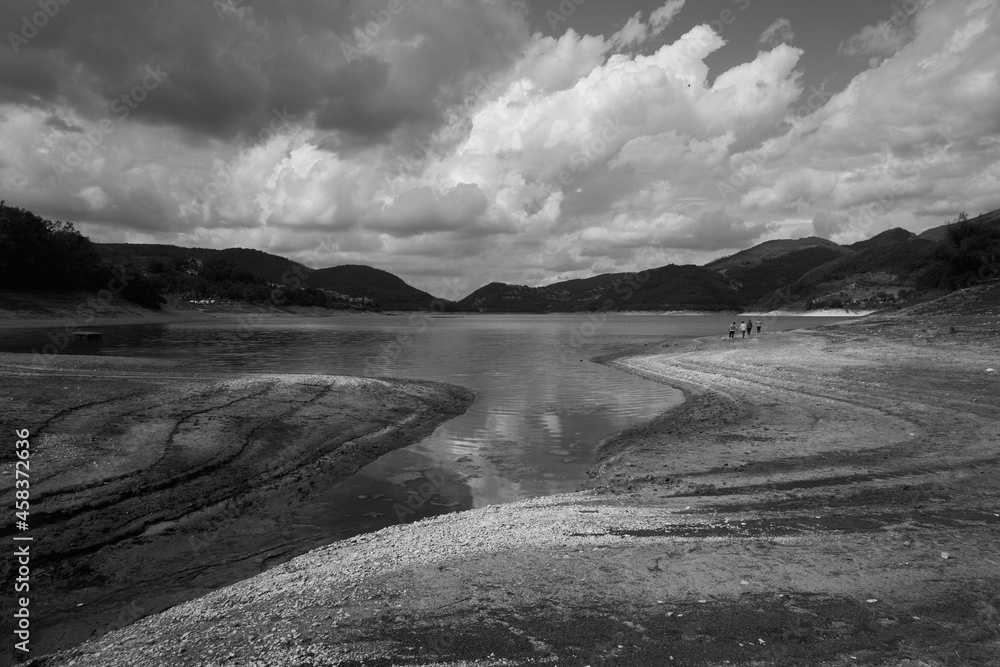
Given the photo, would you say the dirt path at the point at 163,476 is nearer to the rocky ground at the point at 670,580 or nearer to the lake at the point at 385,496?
the lake at the point at 385,496

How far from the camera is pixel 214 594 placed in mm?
7418

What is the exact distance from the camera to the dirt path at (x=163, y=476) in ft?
26.7

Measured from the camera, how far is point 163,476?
11961 millimetres

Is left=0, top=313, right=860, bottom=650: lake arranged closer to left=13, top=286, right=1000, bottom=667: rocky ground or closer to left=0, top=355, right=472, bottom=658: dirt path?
left=0, top=355, right=472, bottom=658: dirt path

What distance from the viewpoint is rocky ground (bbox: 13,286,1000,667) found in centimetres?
550

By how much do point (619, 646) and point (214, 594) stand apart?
18.0 feet

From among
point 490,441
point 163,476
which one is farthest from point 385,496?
point 490,441

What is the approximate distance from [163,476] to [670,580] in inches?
428

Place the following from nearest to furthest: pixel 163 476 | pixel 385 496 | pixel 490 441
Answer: pixel 163 476 → pixel 385 496 → pixel 490 441

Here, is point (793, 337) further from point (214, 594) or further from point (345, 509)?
point (214, 594)

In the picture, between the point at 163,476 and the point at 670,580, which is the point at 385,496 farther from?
the point at 670,580

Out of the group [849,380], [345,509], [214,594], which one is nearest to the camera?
[214,594]

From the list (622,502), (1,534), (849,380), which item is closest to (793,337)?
(849,380)

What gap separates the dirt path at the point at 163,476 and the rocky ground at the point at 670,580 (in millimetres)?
1456
